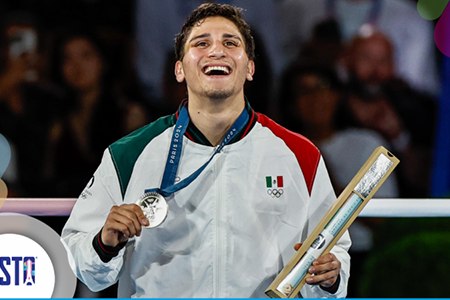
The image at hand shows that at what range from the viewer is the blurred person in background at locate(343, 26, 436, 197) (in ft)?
9.75

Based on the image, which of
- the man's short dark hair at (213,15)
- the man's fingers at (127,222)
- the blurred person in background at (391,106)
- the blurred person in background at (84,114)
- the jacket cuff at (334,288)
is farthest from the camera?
the blurred person in background at (391,106)

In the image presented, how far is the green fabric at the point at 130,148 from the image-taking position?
1.70 metres

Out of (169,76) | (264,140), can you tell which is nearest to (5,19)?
(169,76)

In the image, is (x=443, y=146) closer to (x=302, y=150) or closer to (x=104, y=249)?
(x=302, y=150)

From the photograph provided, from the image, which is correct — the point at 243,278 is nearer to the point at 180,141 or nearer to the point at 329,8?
the point at 180,141

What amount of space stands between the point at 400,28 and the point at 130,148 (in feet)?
6.95

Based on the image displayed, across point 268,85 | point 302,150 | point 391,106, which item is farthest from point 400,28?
point 302,150

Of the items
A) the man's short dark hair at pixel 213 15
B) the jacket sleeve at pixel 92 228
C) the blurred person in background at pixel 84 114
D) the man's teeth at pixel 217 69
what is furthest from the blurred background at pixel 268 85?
the man's teeth at pixel 217 69

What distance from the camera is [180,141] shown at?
1.70 meters

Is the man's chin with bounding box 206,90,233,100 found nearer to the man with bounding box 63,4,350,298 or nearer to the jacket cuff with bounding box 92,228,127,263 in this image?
the man with bounding box 63,4,350,298

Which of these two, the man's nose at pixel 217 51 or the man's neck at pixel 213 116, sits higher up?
the man's nose at pixel 217 51

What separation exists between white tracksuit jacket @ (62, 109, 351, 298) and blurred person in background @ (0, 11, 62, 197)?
112 cm

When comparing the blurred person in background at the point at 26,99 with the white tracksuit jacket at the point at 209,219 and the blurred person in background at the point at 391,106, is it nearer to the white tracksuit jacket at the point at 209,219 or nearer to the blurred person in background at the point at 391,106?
the white tracksuit jacket at the point at 209,219

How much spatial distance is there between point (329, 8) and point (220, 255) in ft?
6.69
